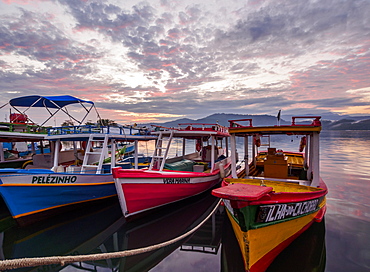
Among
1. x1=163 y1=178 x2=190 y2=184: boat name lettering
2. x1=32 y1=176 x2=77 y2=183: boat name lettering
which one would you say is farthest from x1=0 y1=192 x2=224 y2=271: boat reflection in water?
x1=32 y1=176 x2=77 y2=183: boat name lettering

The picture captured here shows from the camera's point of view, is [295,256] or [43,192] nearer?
[295,256]

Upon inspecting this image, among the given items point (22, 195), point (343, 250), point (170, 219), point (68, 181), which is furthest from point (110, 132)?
point (343, 250)

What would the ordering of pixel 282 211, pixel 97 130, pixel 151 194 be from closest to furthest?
pixel 282 211, pixel 151 194, pixel 97 130

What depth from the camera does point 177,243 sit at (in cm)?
771

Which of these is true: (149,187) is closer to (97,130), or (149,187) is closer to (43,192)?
(43,192)

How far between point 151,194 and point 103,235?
2.39 meters

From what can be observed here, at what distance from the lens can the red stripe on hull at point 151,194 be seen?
825 cm

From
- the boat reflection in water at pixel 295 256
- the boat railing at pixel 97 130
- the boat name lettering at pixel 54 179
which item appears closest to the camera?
the boat reflection in water at pixel 295 256

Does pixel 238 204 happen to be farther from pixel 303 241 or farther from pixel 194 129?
pixel 194 129

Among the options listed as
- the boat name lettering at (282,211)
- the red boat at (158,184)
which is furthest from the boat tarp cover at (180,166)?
the boat name lettering at (282,211)

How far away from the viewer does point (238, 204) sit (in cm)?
464

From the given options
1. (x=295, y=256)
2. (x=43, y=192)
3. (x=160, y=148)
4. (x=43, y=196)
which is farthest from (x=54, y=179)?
(x=295, y=256)

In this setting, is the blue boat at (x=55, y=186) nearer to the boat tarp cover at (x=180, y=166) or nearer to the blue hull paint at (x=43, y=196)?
the blue hull paint at (x=43, y=196)

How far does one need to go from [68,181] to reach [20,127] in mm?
7407
